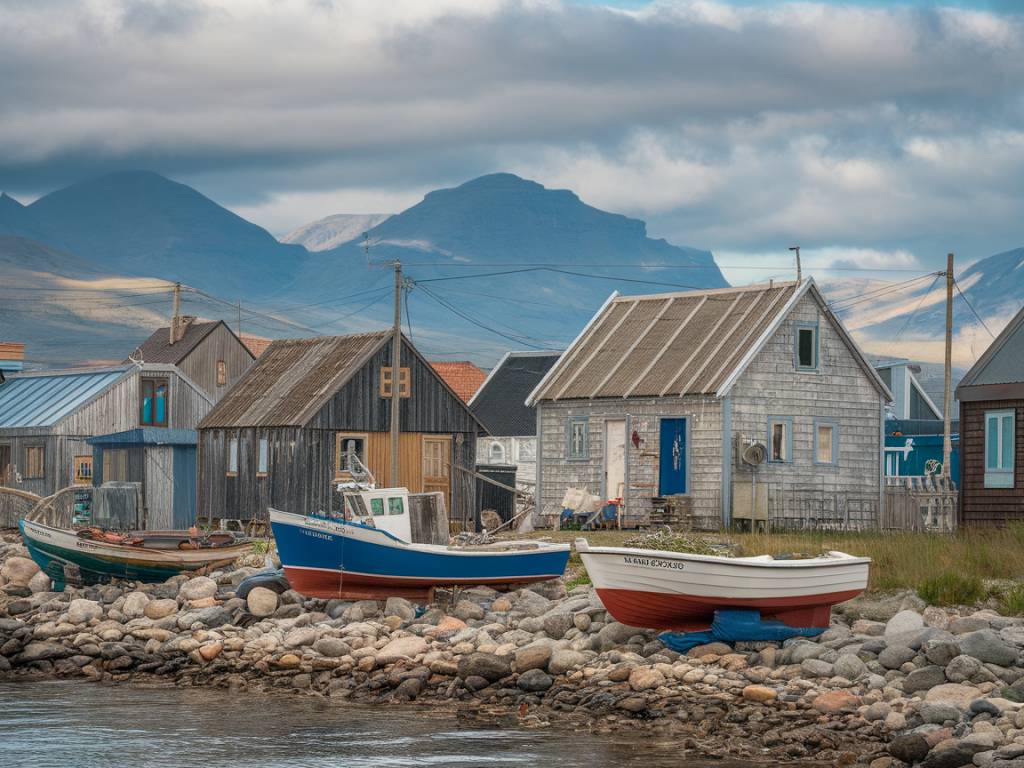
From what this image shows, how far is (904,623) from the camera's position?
2456cm

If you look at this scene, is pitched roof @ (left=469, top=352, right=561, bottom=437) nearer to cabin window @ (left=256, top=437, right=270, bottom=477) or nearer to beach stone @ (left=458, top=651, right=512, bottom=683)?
cabin window @ (left=256, top=437, right=270, bottom=477)

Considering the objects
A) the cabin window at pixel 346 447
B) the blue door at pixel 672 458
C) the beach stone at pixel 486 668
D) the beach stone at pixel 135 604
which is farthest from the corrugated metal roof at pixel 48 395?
the beach stone at pixel 486 668

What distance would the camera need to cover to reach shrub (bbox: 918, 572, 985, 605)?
26688mm

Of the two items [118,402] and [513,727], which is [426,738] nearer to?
[513,727]

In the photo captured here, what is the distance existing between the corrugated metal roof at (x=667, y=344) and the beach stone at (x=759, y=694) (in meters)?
17.5

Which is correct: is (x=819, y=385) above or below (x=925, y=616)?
above

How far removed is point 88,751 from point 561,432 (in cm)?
2246

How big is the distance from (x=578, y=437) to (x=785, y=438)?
17.0ft

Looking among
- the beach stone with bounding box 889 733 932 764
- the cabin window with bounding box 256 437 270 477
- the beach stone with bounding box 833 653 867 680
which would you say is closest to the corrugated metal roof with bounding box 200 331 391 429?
the cabin window with bounding box 256 437 270 477

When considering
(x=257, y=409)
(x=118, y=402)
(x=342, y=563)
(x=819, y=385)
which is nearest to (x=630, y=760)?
(x=342, y=563)

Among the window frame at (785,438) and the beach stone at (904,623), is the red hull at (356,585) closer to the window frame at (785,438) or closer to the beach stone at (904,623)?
the beach stone at (904,623)

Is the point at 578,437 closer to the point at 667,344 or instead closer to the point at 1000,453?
the point at 667,344

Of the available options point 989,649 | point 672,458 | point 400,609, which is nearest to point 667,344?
point 672,458

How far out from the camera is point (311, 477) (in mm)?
44125
